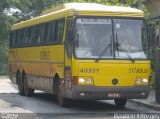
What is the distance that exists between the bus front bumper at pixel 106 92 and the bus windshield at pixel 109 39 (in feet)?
3.04

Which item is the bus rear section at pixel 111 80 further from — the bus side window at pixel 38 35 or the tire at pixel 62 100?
the bus side window at pixel 38 35

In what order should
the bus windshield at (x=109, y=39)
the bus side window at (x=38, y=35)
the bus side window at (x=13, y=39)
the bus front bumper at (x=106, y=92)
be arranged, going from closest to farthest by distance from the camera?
1. the bus front bumper at (x=106, y=92)
2. the bus windshield at (x=109, y=39)
3. the bus side window at (x=38, y=35)
4. the bus side window at (x=13, y=39)

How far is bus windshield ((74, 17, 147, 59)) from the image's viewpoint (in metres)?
16.2

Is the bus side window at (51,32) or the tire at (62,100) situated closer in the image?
the tire at (62,100)

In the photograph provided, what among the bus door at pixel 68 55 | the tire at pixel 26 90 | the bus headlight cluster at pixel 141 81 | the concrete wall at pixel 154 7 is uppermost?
the concrete wall at pixel 154 7

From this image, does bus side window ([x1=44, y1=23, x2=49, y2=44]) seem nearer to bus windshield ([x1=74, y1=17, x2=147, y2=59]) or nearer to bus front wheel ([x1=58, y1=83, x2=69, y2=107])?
bus front wheel ([x1=58, y1=83, x2=69, y2=107])

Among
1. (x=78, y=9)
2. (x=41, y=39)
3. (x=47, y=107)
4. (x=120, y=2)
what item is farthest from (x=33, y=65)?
(x=120, y=2)

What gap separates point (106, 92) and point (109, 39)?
1.61 metres

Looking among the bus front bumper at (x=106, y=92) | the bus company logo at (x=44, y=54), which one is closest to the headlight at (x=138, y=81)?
the bus front bumper at (x=106, y=92)

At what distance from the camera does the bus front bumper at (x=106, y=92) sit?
52.4ft

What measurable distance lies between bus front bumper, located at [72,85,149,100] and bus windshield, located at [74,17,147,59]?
0.93m

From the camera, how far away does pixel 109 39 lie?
16.4 metres

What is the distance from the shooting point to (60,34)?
58.0 feet

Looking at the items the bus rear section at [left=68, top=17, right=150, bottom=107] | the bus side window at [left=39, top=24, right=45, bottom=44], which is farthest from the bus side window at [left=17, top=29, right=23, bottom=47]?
the bus rear section at [left=68, top=17, right=150, bottom=107]
